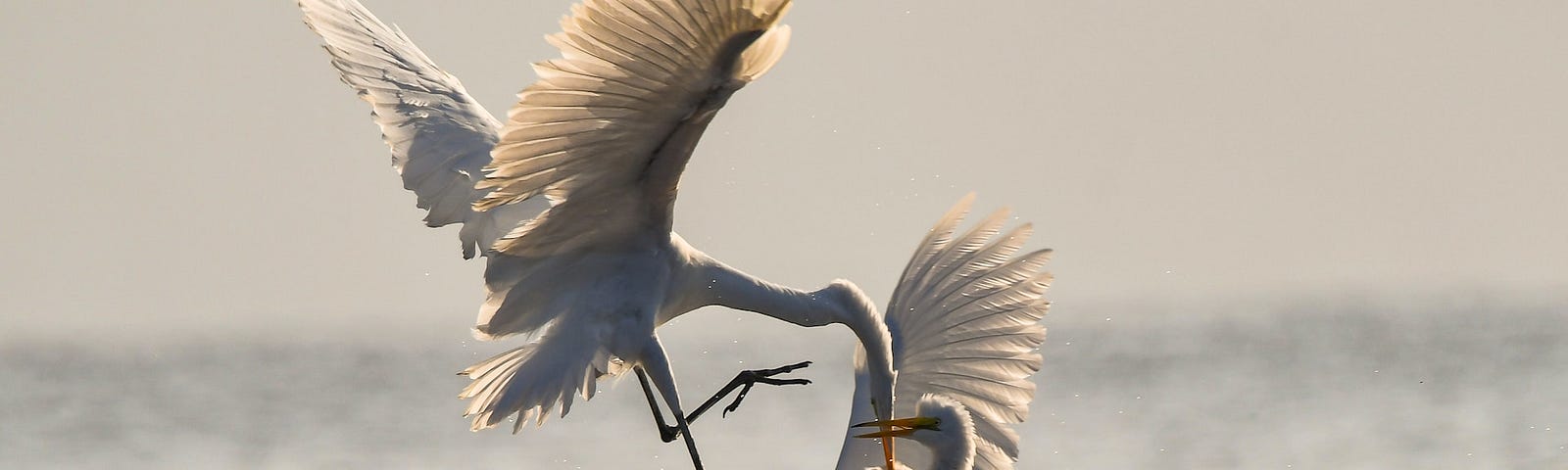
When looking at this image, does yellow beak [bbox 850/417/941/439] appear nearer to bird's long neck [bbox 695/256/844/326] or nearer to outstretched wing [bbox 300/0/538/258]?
bird's long neck [bbox 695/256/844/326]

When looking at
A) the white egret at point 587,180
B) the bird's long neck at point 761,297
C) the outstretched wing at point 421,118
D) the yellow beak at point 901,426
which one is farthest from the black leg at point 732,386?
the outstretched wing at point 421,118

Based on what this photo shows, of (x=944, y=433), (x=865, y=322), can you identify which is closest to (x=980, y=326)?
(x=944, y=433)

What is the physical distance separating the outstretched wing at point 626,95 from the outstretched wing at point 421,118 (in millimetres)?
780

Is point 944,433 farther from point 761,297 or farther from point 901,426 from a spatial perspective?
point 761,297

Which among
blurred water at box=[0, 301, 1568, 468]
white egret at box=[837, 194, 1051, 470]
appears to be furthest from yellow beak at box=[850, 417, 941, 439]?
blurred water at box=[0, 301, 1568, 468]

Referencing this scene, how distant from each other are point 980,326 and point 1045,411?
6.96 metres

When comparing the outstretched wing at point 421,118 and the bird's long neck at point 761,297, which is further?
the outstretched wing at point 421,118

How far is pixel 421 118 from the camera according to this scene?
6879mm

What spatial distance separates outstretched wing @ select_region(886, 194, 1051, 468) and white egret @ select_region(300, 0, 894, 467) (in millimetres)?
494

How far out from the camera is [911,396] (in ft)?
23.9

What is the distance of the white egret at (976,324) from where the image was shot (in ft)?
23.7

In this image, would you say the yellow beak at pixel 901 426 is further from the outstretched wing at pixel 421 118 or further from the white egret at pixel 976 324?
the outstretched wing at pixel 421 118

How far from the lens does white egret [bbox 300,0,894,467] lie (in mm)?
5316

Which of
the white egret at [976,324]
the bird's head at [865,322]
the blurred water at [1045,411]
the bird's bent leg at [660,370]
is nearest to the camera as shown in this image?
the bird's bent leg at [660,370]
